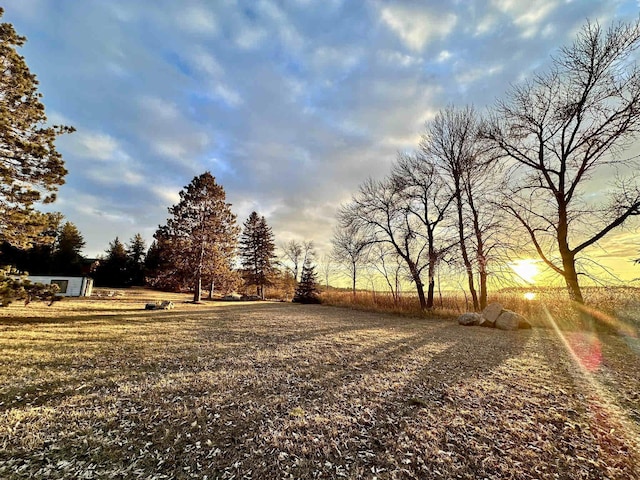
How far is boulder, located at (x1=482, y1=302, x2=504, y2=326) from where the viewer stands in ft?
33.6

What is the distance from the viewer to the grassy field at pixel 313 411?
2.50 m

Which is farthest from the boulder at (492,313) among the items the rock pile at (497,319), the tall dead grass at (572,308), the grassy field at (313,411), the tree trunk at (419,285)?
the tree trunk at (419,285)

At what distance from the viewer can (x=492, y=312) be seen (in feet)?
34.2

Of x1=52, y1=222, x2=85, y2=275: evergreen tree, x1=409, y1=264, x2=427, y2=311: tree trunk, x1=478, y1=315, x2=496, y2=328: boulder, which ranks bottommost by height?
x1=478, y1=315, x2=496, y2=328: boulder

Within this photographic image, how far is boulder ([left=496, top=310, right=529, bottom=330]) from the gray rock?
0.69 ft

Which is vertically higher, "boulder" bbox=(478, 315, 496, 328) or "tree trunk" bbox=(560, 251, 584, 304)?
"tree trunk" bbox=(560, 251, 584, 304)

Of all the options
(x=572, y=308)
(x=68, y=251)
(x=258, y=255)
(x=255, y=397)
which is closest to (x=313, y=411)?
(x=255, y=397)

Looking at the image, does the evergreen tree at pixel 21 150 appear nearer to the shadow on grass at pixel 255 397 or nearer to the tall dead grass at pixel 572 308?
the shadow on grass at pixel 255 397

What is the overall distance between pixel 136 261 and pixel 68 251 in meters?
6.99

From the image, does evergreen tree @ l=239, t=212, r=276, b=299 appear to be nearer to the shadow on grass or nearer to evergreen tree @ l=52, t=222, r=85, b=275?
evergreen tree @ l=52, t=222, r=85, b=275

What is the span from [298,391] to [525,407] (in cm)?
302

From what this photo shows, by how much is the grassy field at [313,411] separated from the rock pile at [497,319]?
298 cm

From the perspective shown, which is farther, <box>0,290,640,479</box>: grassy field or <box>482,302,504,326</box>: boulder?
<box>482,302,504,326</box>: boulder

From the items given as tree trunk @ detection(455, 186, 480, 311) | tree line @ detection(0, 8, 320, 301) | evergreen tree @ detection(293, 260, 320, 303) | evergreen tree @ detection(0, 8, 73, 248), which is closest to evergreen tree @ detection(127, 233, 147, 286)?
tree line @ detection(0, 8, 320, 301)
